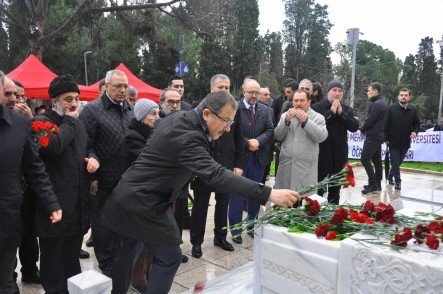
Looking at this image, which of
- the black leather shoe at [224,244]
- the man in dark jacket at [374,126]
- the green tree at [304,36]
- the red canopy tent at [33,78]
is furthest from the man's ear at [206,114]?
the green tree at [304,36]

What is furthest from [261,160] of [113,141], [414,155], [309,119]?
[414,155]

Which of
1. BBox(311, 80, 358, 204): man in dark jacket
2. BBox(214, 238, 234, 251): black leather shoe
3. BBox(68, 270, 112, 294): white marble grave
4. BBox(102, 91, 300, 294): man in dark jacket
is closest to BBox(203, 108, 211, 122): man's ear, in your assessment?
BBox(102, 91, 300, 294): man in dark jacket

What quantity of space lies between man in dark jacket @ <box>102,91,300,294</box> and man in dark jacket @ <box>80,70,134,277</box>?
943mm

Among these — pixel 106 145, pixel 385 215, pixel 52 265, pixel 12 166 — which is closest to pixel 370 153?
pixel 385 215

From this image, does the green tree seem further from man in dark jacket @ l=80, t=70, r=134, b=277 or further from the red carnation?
the red carnation

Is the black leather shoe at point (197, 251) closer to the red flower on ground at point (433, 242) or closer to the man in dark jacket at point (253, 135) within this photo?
the man in dark jacket at point (253, 135)

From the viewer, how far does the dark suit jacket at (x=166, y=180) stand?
2.35 meters

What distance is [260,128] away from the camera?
4.72 metres

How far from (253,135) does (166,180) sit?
235 cm

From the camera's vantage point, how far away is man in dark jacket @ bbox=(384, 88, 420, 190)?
777 cm

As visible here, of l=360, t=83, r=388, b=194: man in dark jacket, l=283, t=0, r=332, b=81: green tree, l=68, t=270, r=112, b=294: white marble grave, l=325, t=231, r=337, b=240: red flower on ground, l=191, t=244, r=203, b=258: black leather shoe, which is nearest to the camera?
l=68, t=270, r=112, b=294: white marble grave

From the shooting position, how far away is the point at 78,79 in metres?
29.4

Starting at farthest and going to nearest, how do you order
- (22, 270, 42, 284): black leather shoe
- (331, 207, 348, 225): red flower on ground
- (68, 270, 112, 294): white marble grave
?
(22, 270, 42, 284): black leather shoe, (331, 207, 348, 225): red flower on ground, (68, 270, 112, 294): white marble grave

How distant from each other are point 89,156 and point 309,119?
250cm
